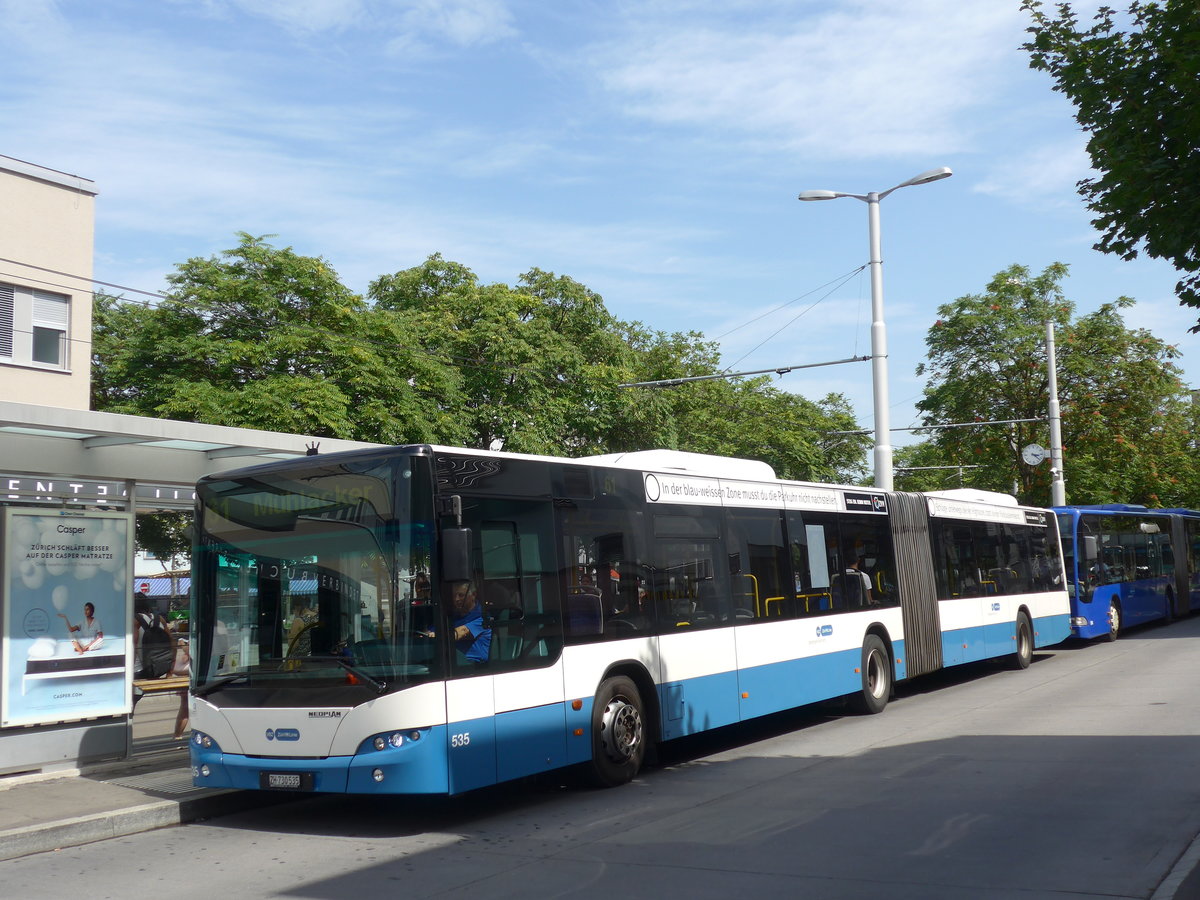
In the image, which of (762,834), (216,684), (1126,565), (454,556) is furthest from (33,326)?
(1126,565)

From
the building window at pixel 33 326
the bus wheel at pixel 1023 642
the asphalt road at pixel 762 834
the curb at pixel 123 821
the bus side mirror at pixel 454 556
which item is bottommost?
the asphalt road at pixel 762 834

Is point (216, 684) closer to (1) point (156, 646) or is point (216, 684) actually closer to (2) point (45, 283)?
(1) point (156, 646)

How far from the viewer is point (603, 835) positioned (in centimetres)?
860

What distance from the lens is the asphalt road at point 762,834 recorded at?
→ 706 centimetres

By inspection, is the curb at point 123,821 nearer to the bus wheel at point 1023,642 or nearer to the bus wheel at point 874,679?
the bus wheel at point 874,679

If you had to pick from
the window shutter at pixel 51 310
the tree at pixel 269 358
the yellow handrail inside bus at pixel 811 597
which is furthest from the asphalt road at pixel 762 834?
the tree at pixel 269 358

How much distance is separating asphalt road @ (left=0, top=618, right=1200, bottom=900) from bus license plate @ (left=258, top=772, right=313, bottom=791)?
378 mm

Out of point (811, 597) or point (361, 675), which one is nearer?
point (361, 675)

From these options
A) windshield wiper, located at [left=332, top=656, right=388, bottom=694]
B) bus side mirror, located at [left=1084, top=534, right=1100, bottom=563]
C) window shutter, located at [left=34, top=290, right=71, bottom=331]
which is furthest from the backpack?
bus side mirror, located at [left=1084, top=534, right=1100, bottom=563]

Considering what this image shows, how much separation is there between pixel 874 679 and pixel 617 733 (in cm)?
610

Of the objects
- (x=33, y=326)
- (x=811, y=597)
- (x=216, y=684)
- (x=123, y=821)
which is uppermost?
(x=33, y=326)

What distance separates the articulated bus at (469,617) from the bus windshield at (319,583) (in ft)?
0.05

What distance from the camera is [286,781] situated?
9055mm

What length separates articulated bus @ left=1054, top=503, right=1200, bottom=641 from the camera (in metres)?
25.3
